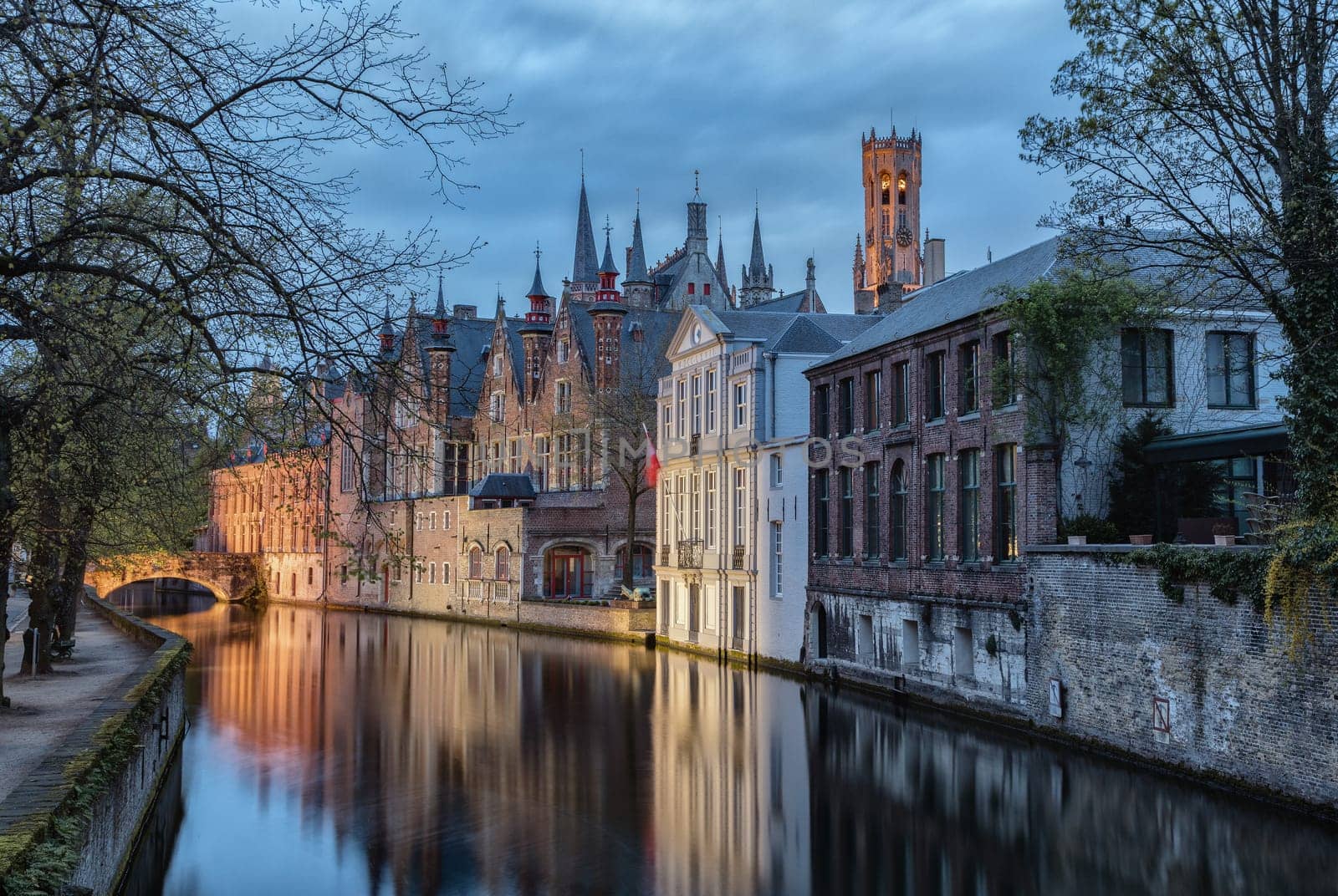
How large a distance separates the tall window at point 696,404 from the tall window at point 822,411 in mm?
7471

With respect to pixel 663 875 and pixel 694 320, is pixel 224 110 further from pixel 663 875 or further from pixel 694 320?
pixel 694 320

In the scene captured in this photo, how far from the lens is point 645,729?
2683cm

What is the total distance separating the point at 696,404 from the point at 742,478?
14.8ft

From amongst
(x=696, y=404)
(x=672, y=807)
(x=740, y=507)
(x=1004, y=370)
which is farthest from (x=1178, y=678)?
(x=696, y=404)

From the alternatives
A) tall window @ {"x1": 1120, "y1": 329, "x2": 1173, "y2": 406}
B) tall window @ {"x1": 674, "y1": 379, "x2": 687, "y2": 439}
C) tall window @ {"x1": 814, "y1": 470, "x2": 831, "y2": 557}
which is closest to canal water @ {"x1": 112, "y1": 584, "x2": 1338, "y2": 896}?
tall window @ {"x1": 814, "y1": 470, "x2": 831, "y2": 557}

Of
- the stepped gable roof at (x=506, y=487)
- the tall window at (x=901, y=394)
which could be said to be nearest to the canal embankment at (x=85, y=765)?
the tall window at (x=901, y=394)

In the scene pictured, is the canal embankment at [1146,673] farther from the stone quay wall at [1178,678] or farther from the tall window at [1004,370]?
the tall window at [1004,370]

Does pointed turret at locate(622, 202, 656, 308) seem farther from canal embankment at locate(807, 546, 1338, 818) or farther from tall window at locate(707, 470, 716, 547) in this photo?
canal embankment at locate(807, 546, 1338, 818)

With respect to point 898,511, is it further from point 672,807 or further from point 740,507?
point 672,807

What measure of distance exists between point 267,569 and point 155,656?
5832cm

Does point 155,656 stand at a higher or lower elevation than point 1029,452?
lower

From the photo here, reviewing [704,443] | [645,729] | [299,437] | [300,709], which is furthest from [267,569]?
[299,437]

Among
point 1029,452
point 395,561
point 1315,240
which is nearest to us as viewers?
point 395,561

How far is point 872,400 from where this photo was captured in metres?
32.5
